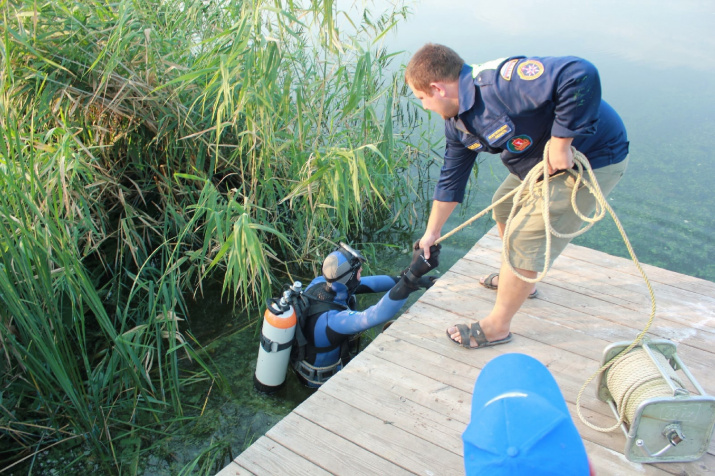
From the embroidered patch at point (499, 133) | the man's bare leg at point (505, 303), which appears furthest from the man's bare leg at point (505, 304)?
the embroidered patch at point (499, 133)

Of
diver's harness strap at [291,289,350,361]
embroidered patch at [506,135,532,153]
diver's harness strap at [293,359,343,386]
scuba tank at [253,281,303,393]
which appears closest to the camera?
embroidered patch at [506,135,532,153]

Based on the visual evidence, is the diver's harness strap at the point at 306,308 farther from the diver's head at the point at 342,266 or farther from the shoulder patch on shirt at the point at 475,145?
the shoulder patch on shirt at the point at 475,145

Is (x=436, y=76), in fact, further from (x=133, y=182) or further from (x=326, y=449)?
(x=133, y=182)

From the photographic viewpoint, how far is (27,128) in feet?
10.2

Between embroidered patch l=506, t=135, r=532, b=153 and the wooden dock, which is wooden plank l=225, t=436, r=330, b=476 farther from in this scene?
embroidered patch l=506, t=135, r=532, b=153

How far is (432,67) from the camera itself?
2008 mm

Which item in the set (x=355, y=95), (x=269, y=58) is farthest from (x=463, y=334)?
(x=269, y=58)

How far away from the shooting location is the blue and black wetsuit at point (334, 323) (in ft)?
8.45

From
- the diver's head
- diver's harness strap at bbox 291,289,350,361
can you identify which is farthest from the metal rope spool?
diver's harness strap at bbox 291,289,350,361

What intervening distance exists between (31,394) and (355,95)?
2310 mm

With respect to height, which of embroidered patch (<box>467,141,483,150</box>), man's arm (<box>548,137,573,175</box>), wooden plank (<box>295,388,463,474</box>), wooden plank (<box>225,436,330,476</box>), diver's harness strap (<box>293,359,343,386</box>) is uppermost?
man's arm (<box>548,137,573,175</box>)

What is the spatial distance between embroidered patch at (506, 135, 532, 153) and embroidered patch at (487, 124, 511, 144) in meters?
0.06

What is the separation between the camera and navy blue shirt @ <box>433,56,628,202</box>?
5.81 feet

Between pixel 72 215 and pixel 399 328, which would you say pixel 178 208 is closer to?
pixel 72 215
